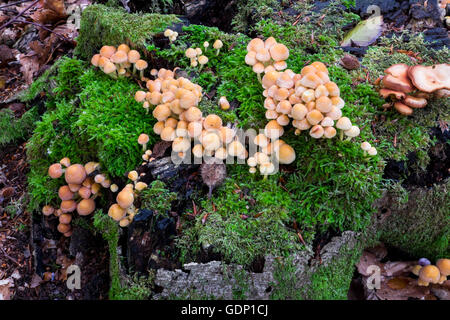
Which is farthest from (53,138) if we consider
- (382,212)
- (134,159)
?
(382,212)

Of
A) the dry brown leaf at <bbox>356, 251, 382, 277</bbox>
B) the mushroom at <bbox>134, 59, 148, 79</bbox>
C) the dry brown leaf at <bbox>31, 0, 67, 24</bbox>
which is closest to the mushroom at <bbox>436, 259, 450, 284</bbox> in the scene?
the dry brown leaf at <bbox>356, 251, 382, 277</bbox>

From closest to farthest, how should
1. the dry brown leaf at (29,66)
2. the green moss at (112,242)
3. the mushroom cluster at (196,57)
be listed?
the green moss at (112,242)
the mushroom cluster at (196,57)
the dry brown leaf at (29,66)

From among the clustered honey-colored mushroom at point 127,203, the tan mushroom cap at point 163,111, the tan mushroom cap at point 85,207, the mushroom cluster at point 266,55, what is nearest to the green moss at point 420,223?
the mushroom cluster at point 266,55

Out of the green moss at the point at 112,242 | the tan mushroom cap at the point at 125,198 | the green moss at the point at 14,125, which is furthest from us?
the green moss at the point at 14,125

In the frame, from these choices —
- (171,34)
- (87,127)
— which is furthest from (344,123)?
(87,127)

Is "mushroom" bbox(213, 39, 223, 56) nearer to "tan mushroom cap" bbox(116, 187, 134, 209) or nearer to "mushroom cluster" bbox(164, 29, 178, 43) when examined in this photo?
"mushroom cluster" bbox(164, 29, 178, 43)

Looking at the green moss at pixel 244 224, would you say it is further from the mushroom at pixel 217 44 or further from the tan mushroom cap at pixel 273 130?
the mushroom at pixel 217 44

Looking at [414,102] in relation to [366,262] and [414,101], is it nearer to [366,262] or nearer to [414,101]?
[414,101]
